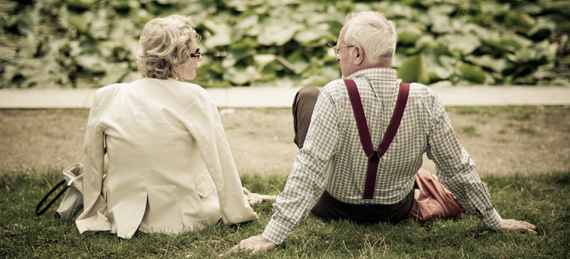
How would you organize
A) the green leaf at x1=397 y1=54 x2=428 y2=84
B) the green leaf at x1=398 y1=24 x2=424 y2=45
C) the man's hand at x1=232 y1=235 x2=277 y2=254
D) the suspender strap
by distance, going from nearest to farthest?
1. the suspender strap
2. the man's hand at x1=232 y1=235 x2=277 y2=254
3. the green leaf at x1=397 y1=54 x2=428 y2=84
4. the green leaf at x1=398 y1=24 x2=424 y2=45

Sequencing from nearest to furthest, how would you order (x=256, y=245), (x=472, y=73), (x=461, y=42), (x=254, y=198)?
(x=256, y=245)
(x=254, y=198)
(x=472, y=73)
(x=461, y=42)

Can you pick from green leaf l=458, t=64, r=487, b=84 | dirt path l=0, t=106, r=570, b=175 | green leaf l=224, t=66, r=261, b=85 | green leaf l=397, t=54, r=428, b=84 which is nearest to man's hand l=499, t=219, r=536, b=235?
dirt path l=0, t=106, r=570, b=175

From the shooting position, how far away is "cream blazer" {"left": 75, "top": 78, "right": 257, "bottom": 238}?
9.08 feet

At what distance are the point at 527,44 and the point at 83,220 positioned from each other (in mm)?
6201

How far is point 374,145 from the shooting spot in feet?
8.75

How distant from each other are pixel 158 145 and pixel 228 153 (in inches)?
14.7

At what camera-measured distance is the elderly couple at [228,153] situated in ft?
8.48

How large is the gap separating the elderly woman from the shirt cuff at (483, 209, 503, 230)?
135 centimetres

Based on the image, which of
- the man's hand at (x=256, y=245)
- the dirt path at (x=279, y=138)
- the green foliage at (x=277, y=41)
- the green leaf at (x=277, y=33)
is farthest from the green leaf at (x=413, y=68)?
the man's hand at (x=256, y=245)

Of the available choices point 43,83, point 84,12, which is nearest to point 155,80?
point 43,83

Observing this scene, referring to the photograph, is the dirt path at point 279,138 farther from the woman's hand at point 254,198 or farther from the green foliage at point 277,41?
the green foliage at point 277,41

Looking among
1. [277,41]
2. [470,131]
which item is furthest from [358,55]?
[277,41]

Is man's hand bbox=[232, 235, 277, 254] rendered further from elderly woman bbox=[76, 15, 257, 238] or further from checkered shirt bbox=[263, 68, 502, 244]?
elderly woman bbox=[76, 15, 257, 238]

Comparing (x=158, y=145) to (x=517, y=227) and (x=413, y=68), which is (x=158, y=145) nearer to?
(x=517, y=227)
